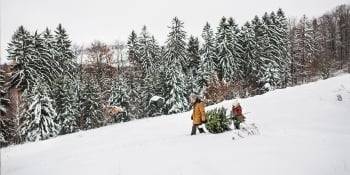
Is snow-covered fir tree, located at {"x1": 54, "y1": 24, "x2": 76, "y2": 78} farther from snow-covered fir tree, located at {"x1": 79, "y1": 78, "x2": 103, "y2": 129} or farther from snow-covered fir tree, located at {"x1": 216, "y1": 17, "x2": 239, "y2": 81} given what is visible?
snow-covered fir tree, located at {"x1": 216, "y1": 17, "x2": 239, "y2": 81}

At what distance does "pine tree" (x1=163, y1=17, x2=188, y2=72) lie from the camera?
4950cm

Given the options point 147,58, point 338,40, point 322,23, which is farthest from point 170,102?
point 322,23

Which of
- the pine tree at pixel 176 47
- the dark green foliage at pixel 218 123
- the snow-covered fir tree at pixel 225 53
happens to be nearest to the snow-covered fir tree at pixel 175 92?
the pine tree at pixel 176 47

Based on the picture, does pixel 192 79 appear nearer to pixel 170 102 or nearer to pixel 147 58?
pixel 170 102

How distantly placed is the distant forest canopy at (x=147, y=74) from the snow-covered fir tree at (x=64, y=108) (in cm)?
13

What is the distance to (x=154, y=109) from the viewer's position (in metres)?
45.7

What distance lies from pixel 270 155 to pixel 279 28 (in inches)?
2057

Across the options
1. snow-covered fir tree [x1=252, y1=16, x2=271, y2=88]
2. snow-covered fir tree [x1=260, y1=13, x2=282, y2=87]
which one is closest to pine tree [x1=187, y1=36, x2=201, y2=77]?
snow-covered fir tree [x1=252, y1=16, x2=271, y2=88]

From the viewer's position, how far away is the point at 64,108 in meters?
40.6

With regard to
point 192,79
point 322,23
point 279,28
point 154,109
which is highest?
point 322,23

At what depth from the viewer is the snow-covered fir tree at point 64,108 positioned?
40.4m

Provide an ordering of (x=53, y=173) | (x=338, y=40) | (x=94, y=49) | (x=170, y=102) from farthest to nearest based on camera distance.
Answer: (x=338, y=40) → (x=94, y=49) → (x=170, y=102) → (x=53, y=173)

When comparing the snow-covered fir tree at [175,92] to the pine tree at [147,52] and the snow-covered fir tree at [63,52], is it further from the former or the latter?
the snow-covered fir tree at [63,52]

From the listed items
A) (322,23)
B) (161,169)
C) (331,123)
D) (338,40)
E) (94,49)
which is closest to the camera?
(161,169)
